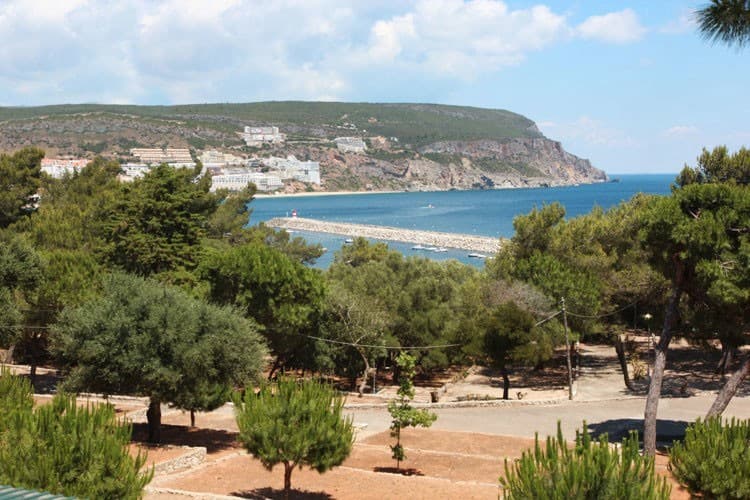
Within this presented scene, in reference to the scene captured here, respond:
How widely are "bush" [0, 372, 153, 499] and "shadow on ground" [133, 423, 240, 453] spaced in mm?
9880

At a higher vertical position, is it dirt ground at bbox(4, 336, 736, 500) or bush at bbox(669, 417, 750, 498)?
bush at bbox(669, 417, 750, 498)

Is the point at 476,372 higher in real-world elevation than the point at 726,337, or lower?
lower

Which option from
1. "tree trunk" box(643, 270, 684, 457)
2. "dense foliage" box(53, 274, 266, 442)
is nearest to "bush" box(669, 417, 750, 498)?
"tree trunk" box(643, 270, 684, 457)

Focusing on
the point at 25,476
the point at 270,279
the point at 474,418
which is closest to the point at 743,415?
the point at 474,418

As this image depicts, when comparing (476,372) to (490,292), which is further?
(476,372)

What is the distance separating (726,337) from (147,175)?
25362mm

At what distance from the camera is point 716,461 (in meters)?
11.9

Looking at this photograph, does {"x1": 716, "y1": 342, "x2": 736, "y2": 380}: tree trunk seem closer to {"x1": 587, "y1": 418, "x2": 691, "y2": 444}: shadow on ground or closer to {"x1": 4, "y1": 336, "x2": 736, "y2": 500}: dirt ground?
{"x1": 4, "y1": 336, "x2": 736, "y2": 500}: dirt ground

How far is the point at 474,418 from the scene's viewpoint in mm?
28547

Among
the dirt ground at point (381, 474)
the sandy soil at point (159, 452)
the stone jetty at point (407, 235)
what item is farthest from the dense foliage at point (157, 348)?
the stone jetty at point (407, 235)

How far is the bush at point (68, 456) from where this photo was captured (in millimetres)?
11672

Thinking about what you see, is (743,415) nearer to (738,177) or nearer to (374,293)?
(738,177)

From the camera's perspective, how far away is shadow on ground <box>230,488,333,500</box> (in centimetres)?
1717

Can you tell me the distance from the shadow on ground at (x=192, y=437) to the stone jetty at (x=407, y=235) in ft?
289
